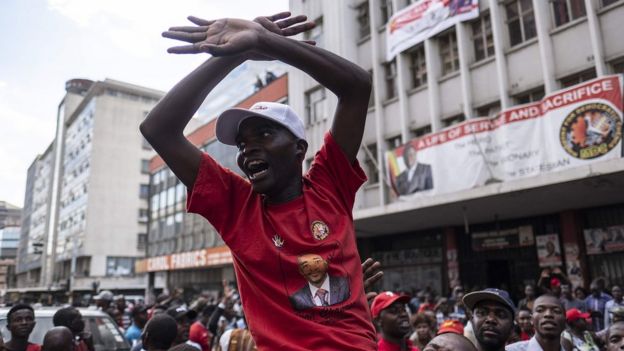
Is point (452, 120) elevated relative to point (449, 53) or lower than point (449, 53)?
lower

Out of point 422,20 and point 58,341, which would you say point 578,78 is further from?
point 58,341

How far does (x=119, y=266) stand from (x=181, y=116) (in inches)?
2206

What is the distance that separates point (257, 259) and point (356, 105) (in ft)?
2.35

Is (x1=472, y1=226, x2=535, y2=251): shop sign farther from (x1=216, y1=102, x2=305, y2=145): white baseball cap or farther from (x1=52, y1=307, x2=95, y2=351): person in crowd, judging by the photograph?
(x1=216, y1=102, x2=305, y2=145): white baseball cap

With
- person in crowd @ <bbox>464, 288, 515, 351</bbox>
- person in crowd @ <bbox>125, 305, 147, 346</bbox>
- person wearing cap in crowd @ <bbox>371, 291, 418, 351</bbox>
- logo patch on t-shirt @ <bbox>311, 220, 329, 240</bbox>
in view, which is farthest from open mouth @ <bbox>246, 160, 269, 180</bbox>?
person in crowd @ <bbox>125, 305, 147, 346</bbox>

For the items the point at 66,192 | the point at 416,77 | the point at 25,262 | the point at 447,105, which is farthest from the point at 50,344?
the point at 25,262

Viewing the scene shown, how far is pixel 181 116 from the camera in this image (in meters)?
1.89

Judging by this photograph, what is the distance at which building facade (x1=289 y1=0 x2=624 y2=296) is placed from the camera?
1233 centimetres

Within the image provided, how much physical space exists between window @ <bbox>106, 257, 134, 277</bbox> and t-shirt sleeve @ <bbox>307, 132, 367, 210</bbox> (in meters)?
55.6

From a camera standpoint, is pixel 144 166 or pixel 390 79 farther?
pixel 144 166

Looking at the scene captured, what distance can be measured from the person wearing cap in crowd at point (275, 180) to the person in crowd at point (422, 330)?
15.2ft

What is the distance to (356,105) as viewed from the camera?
6.70 feet

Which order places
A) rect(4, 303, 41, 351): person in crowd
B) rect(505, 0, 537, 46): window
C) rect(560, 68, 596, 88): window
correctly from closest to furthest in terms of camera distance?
1. rect(4, 303, 41, 351): person in crowd
2. rect(560, 68, 596, 88): window
3. rect(505, 0, 537, 46): window

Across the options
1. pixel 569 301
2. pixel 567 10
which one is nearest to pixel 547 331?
pixel 569 301
